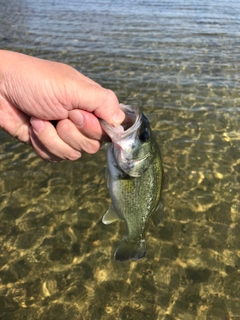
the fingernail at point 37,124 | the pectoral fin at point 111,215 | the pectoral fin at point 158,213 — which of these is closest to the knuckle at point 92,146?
the fingernail at point 37,124

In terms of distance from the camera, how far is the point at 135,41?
17.6 metres

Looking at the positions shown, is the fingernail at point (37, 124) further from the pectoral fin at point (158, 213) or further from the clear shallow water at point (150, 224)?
the clear shallow water at point (150, 224)

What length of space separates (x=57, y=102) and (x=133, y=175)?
1032mm

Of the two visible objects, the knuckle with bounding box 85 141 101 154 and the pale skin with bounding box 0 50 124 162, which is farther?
the knuckle with bounding box 85 141 101 154

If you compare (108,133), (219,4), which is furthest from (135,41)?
(108,133)

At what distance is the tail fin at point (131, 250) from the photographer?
4.07 metres

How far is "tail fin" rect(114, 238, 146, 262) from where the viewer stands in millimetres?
4074

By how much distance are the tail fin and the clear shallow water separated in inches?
80.5

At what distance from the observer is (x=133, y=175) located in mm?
3484

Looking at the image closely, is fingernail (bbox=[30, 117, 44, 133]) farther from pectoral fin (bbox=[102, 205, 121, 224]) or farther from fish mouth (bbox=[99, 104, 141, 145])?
pectoral fin (bbox=[102, 205, 121, 224])

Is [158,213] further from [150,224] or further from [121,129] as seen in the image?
[150,224]

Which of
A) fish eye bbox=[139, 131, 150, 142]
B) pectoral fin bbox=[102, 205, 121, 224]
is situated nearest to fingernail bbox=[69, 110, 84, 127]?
fish eye bbox=[139, 131, 150, 142]

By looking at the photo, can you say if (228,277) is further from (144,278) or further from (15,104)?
(15,104)

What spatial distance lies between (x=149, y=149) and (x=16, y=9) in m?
25.1
